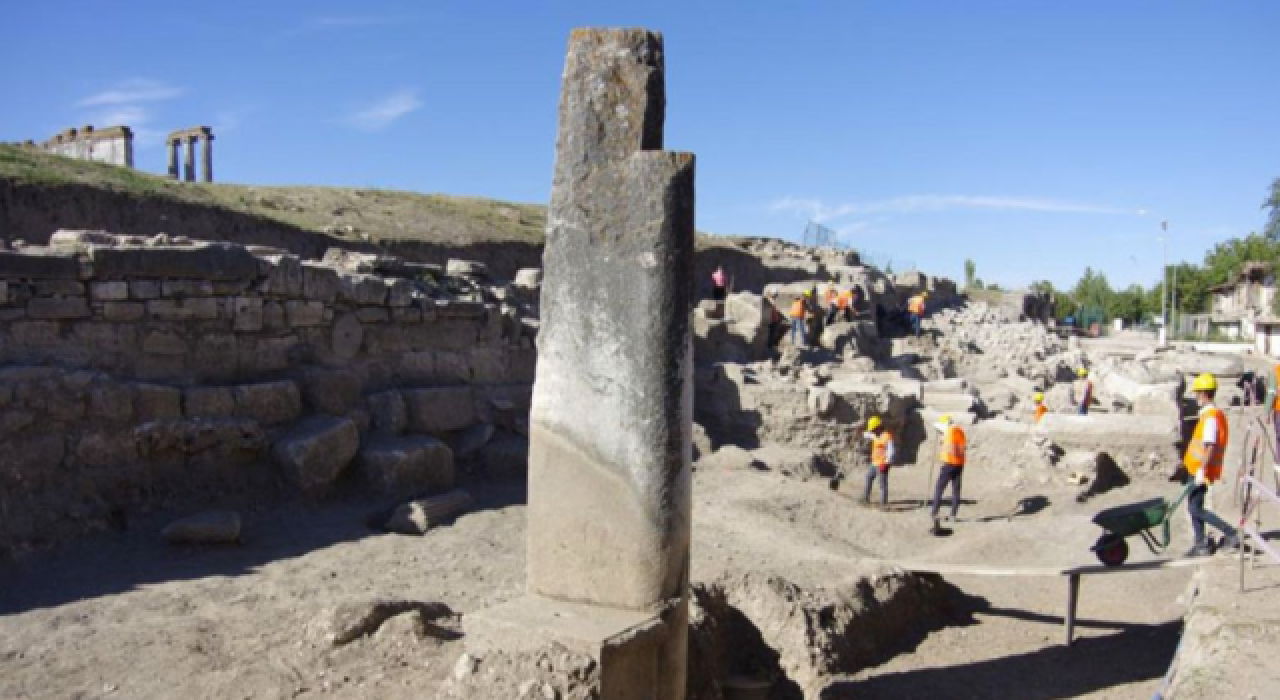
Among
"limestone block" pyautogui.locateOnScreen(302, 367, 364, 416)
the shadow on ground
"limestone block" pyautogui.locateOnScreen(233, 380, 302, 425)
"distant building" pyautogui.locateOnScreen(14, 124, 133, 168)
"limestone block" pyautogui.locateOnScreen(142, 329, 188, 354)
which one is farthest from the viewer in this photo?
"distant building" pyautogui.locateOnScreen(14, 124, 133, 168)

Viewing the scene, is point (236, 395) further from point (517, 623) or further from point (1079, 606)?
point (1079, 606)

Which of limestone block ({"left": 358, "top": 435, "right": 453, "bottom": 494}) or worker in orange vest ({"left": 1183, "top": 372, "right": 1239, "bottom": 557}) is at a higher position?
worker in orange vest ({"left": 1183, "top": 372, "right": 1239, "bottom": 557})

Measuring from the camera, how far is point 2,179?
52.5 feet

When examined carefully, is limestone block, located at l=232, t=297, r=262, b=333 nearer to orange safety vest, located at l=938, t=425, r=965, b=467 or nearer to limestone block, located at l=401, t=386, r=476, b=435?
limestone block, located at l=401, t=386, r=476, b=435

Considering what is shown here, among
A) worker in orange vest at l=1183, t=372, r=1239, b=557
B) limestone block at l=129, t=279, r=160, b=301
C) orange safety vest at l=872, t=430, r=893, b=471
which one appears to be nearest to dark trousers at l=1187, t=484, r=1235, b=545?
worker in orange vest at l=1183, t=372, r=1239, b=557

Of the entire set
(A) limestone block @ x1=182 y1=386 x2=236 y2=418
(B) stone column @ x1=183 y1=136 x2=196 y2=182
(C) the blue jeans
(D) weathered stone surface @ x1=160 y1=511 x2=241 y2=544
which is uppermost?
(B) stone column @ x1=183 y1=136 x2=196 y2=182

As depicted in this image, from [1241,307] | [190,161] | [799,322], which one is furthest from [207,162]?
[1241,307]

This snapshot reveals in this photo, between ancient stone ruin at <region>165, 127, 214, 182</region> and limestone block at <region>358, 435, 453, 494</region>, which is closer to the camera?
limestone block at <region>358, 435, 453, 494</region>

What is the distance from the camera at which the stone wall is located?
8.15m

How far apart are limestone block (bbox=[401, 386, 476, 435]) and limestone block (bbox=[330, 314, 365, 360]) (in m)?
0.71

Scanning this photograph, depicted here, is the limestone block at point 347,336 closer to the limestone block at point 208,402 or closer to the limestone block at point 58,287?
the limestone block at point 208,402

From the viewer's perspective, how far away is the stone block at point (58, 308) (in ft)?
27.4

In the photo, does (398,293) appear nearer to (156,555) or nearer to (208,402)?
(208,402)

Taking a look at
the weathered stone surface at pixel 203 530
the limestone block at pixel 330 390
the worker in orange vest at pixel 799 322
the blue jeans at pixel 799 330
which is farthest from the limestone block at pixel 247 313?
the blue jeans at pixel 799 330
